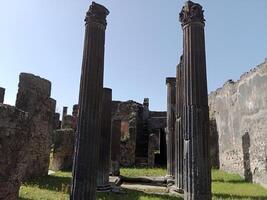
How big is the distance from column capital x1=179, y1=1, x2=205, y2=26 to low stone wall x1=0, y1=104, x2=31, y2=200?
4.70m

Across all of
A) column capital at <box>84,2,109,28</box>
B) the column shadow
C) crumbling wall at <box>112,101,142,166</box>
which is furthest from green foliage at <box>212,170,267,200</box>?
crumbling wall at <box>112,101,142,166</box>

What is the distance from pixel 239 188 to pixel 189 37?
6.21 metres

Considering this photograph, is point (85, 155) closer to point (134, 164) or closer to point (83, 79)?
point (83, 79)

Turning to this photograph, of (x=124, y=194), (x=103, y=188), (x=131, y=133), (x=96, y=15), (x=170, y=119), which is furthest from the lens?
(x=131, y=133)

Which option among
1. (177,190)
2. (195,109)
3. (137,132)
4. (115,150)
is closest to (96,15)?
(195,109)

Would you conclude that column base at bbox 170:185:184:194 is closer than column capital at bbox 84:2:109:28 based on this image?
No

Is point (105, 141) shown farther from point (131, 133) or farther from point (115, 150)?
point (131, 133)

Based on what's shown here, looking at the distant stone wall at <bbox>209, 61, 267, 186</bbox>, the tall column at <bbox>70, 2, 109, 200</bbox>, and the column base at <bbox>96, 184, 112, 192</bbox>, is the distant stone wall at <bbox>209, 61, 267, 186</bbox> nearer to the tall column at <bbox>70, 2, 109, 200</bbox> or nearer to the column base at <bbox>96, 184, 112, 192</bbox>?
the column base at <bbox>96, 184, 112, 192</bbox>

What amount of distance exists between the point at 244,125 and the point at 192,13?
8123 millimetres

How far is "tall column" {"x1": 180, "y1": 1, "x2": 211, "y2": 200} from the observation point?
6.75 metres

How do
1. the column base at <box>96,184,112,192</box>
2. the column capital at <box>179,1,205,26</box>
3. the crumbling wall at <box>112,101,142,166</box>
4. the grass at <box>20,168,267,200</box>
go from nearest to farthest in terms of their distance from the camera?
the column capital at <box>179,1,205,26</box>
the grass at <box>20,168,267,200</box>
the column base at <box>96,184,112,192</box>
the crumbling wall at <box>112,101,142,166</box>

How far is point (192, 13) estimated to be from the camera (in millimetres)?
7520

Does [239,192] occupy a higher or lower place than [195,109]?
lower

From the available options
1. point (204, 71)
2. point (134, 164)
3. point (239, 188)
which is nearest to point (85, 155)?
point (204, 71)
